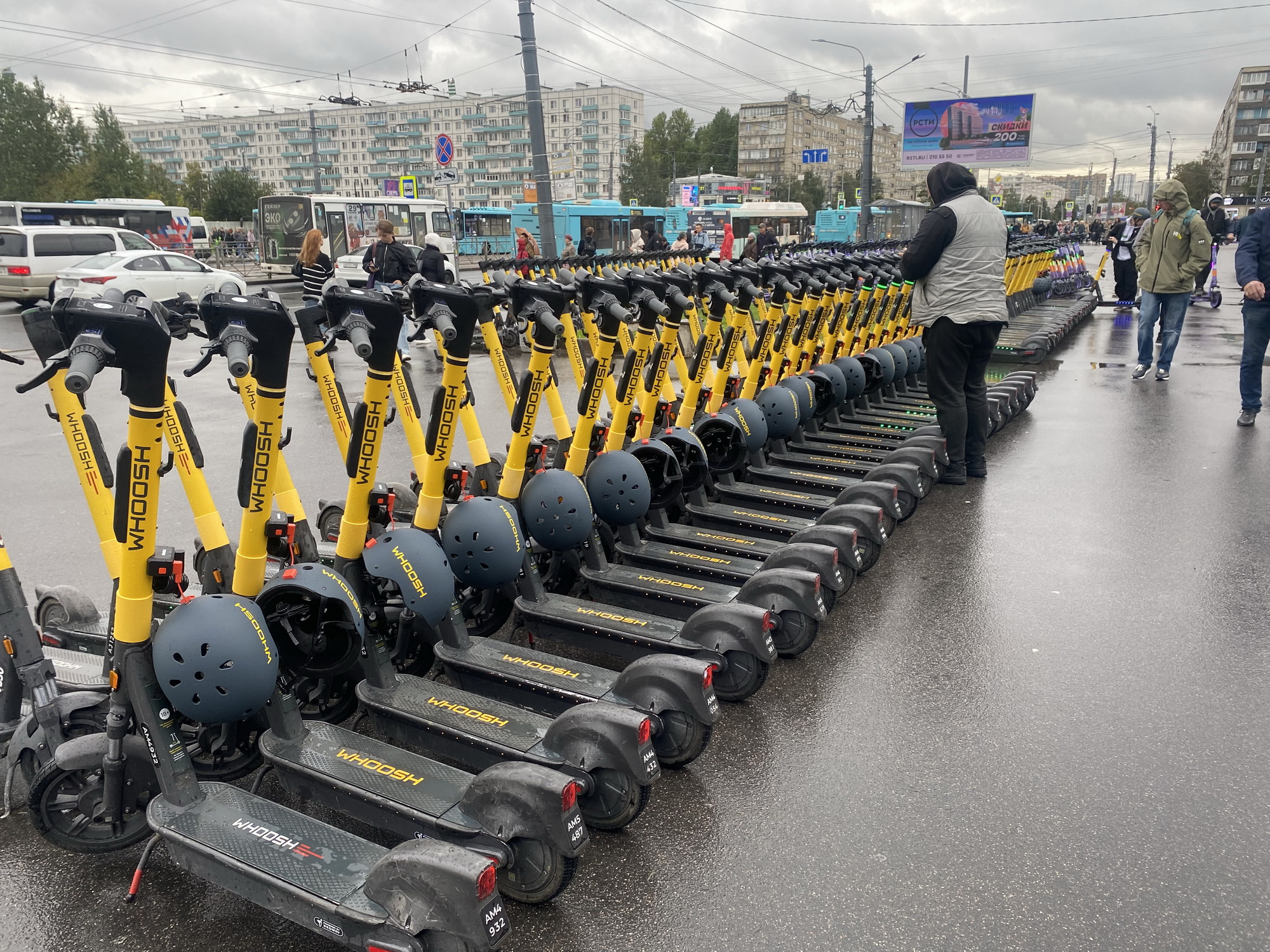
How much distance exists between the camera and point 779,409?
249 inches

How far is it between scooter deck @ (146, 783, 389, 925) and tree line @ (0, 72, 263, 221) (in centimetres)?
5265

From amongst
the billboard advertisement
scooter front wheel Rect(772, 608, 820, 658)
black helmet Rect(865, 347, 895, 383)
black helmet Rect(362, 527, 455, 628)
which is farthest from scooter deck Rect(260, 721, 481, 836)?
the billboard advertisement

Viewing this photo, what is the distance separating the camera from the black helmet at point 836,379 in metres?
7.30

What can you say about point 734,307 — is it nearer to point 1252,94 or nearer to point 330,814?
point 330,814

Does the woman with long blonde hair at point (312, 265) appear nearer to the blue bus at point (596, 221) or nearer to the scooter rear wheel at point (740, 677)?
the scooter rear wheel at point (740, 677)

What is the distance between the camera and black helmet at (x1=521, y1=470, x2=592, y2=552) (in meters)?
4.17

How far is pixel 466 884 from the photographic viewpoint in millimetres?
2191

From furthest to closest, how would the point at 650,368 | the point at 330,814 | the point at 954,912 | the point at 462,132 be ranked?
the point at 462,132 → the point at 650,368 → the point at 330,814 → the point at 954,912

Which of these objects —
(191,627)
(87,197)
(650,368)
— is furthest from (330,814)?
(87,197)

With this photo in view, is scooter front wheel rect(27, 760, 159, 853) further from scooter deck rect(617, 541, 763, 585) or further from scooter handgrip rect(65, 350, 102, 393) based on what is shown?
scooter deck rect(617, 541, 763, 585)

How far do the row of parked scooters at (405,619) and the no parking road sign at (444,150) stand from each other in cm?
1297

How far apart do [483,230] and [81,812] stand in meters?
39.2

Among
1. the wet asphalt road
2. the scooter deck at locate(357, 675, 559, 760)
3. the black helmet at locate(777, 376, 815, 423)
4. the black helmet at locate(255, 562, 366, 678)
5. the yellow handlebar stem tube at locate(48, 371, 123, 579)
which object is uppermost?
the yellow handlebar stem tube at locate(48, 371, 123, 579)

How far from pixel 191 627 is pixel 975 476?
19.5ft
